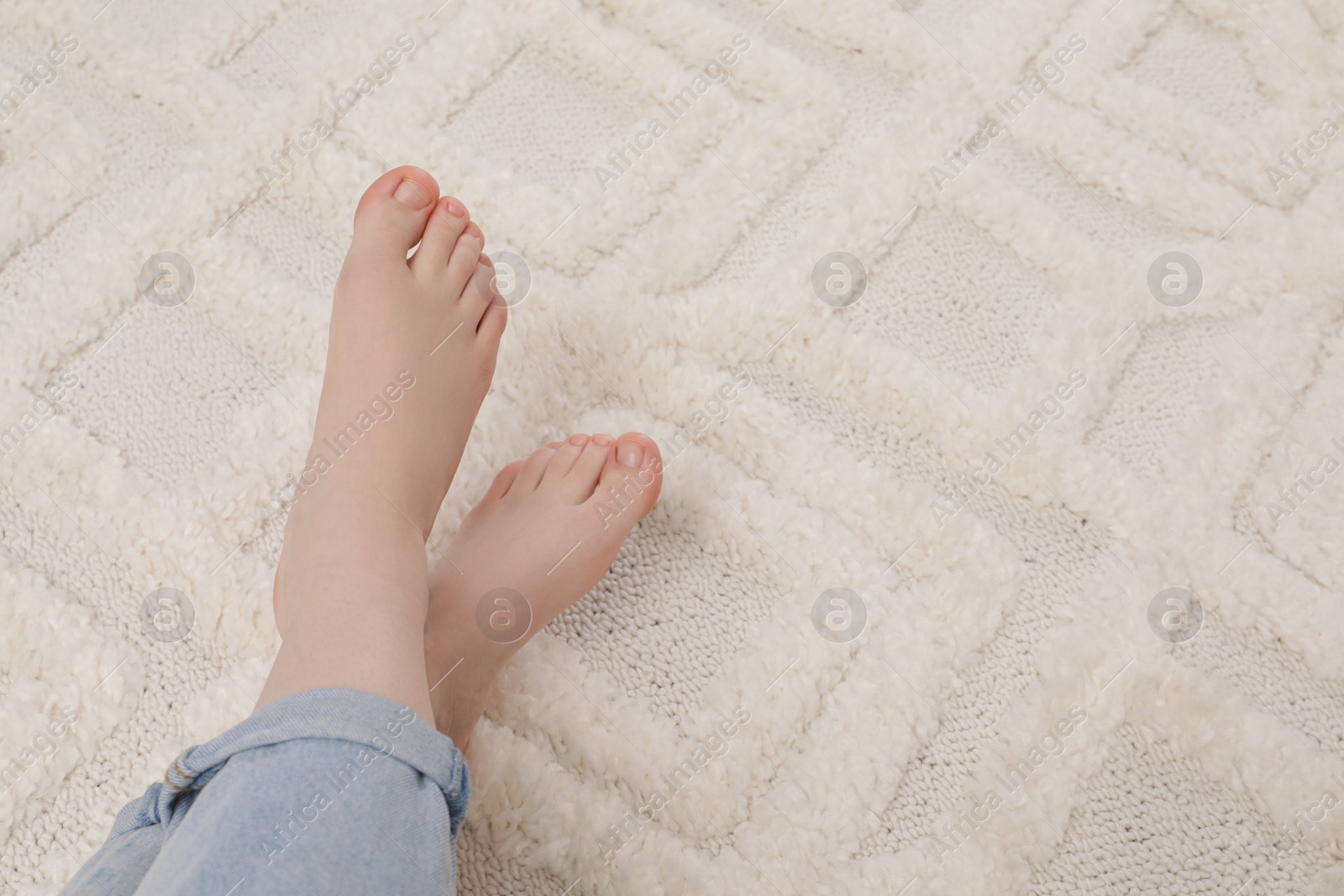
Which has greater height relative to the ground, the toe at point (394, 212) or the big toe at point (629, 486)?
the toe at point (394, 212)

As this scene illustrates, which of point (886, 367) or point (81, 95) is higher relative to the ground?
point (886, 367)

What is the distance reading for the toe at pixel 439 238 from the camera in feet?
2.19

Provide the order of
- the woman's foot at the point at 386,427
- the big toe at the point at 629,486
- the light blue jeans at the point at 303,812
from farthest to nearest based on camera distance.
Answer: the big toe at the point at 629,486
the woman's foot at the point at 386,427
the light blue jeans at the point at 303,812

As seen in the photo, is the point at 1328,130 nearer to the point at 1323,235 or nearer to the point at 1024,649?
the point at 1323,235

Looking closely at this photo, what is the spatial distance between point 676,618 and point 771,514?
98 mm

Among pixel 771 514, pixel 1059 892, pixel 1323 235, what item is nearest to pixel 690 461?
pixel 771 514

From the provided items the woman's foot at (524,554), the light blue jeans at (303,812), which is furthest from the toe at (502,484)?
the light blue jeans at (303,812)

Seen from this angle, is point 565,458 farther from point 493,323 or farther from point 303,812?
point 303,812

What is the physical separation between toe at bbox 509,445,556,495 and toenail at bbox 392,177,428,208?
0.69 feet

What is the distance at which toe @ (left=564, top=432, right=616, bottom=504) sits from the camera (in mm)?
632

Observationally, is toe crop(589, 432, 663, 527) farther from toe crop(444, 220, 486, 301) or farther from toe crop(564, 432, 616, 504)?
toe crop(444, 220, 486, 301)

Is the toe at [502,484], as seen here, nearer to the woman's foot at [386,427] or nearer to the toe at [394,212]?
the woman's foot at [386,427]

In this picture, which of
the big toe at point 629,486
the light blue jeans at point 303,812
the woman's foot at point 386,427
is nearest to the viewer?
the light blue jeans at point 303,812

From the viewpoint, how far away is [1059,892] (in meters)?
0.56
